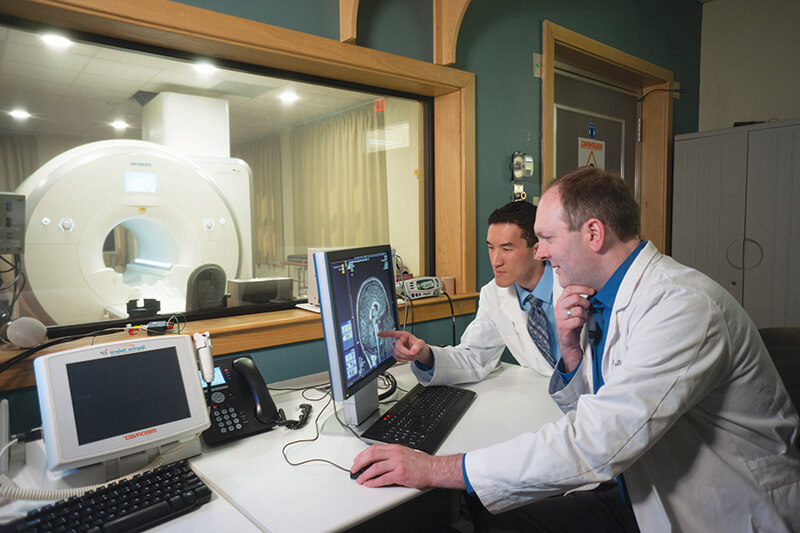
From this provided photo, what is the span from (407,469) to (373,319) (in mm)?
406

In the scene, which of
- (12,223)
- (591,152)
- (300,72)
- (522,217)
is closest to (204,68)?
(300,72)

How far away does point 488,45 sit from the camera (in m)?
2.42

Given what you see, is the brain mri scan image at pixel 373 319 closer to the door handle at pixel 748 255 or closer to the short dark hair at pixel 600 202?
the short dark hair at pixel 600 202

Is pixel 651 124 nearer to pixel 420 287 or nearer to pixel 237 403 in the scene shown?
pixel 420 287

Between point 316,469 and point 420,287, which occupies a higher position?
point 420,287

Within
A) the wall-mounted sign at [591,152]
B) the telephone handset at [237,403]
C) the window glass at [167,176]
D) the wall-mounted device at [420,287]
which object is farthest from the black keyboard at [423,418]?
the wall-mounted sign at [591,152]

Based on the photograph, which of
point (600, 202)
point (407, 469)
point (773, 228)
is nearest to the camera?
point (407, 469)

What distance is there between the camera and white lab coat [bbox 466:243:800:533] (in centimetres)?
91

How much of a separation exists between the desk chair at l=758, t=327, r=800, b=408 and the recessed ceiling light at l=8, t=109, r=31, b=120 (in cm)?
240

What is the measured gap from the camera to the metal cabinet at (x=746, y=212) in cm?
285

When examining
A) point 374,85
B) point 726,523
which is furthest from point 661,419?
point 374,85

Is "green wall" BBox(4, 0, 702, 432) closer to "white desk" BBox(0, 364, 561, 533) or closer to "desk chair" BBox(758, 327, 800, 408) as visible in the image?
"white desk" BBox(0, 364, 561, 533)

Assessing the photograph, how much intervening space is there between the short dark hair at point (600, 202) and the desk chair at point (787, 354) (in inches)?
21.6

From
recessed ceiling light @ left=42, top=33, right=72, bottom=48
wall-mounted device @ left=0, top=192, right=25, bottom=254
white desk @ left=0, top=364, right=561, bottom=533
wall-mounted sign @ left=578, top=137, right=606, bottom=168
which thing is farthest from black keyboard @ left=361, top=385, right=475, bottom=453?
wall-mounted sign @ left=578, top=137, right=606, bottom=168
